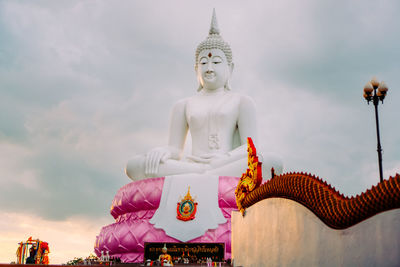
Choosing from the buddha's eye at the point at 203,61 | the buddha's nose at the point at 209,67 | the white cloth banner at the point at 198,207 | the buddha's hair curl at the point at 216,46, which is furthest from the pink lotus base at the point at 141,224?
the buddha's hair curl at the point at 216,46

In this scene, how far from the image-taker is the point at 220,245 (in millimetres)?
10406

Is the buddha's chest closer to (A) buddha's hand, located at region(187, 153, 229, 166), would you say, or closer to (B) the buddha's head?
(B) the buddha's head

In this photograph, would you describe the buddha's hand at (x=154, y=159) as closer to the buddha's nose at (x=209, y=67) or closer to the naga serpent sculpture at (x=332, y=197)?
the buddha's nose at (x=209, y=67)

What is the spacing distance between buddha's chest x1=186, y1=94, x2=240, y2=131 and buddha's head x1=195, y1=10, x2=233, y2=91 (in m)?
0.63

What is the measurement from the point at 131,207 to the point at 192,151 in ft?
10.1

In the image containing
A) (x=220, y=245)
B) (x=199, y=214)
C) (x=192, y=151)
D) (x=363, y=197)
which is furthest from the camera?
(x=192, y=151)

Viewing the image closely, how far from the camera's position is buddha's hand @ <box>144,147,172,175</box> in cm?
1326

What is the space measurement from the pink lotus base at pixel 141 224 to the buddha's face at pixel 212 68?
436 cm

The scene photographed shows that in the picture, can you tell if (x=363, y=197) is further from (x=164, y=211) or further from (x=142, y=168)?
(x=142, y=168)

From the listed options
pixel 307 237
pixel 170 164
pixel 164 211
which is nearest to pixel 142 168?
pixel 170 164

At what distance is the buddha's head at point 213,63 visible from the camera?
15.3 meters

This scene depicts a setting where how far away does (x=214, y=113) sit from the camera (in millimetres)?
14734

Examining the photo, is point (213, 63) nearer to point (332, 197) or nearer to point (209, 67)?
point (209, 67)

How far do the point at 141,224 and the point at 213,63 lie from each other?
6.40m
